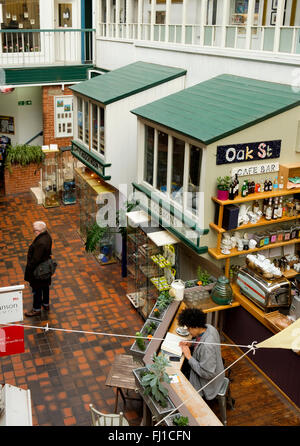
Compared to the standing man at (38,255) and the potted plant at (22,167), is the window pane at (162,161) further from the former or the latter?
the potted plant at (22,167)

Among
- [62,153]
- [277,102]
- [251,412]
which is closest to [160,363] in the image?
[251,412]

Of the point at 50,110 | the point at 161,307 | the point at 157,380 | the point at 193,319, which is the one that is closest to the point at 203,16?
the point at 161,307

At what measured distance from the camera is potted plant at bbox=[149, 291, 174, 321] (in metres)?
8.26

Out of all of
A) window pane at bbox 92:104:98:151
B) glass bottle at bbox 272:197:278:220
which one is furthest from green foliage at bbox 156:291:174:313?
window pane at bbox 92:104:98:151

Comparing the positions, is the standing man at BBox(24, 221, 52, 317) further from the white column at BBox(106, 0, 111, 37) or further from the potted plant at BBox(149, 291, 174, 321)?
the white column at BBox(106, 0, 111, 37)

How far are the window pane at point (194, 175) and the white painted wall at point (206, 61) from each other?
2082 millimetres

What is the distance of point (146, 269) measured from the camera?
10.1 m

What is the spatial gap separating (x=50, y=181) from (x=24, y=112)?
3768mm

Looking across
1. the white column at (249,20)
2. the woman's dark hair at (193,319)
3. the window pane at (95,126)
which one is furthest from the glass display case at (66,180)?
the woman's dark hair at (193,319)

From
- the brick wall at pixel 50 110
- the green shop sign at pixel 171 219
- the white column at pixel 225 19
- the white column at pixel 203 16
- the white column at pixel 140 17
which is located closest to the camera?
the green shop sign at pixel 171 219

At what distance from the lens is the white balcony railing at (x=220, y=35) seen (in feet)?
29.1

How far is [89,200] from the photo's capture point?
Answer: 13.0 metres

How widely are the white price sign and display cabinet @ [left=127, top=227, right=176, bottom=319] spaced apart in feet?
10.8

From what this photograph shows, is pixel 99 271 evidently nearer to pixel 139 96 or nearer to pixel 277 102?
pixel 139 96
